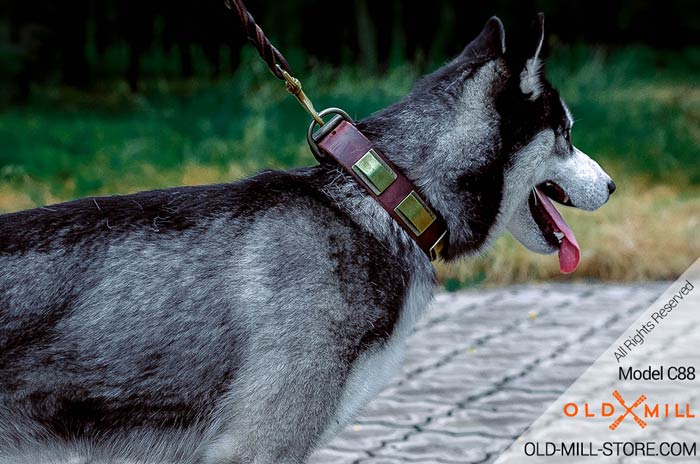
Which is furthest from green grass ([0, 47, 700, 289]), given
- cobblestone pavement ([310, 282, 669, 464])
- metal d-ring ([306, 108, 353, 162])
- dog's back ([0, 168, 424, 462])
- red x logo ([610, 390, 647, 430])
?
dog's back ([0, 168, 424, 462])

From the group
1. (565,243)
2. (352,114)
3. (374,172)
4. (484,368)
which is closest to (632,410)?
(484,368)

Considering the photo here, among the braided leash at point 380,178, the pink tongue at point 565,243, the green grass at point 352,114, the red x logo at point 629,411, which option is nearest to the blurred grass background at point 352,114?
the green grass at point 352,114

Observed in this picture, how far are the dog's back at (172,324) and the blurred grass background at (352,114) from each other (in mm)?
4551

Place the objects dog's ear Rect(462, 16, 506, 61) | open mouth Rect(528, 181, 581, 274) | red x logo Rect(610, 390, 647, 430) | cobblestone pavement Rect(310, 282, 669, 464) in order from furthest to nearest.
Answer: red x logo Rect(610, 390, 647, 430)
cobblestone pavement Rect(310, 282, 669, 464)
open mouth Rect(528, 181, 581, 274)
dog's ear Rect(462, 16, 506, 61)

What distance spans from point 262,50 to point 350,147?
19.6 inches

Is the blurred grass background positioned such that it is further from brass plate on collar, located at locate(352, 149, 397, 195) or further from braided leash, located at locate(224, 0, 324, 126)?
brass plate on collar, located at locate(352, 149, 397, 195)

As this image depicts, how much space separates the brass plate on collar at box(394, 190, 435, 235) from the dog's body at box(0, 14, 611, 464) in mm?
53

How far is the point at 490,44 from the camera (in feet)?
11.9

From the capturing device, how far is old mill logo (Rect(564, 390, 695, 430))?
5039mm

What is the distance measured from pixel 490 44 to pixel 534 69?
0.18 metres

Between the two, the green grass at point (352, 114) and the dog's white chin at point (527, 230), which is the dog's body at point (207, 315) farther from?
the green grass at point (352, 114)

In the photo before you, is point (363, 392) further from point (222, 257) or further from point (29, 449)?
point (29, 449)

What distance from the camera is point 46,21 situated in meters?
12.9

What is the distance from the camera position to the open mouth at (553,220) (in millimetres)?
3746
